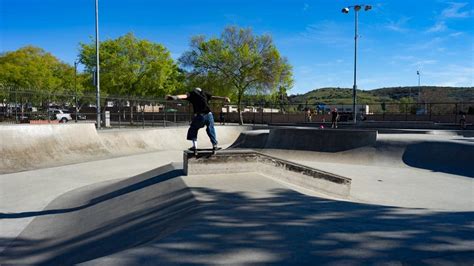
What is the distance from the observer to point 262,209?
4848mm

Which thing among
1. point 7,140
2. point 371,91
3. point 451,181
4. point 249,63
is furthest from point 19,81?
point 371,91

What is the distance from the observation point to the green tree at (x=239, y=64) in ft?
130

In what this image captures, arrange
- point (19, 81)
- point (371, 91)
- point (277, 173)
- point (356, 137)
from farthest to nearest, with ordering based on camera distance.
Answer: point (371, 91) < point (19, 81) < point (356, 137) < point (277, 173)

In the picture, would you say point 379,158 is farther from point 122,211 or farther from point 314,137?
point 122,211

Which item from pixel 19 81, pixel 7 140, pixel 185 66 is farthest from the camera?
pixel 185 66

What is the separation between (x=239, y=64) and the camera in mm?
40312

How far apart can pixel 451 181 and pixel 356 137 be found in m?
5.37

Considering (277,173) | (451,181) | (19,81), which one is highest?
(19,81)

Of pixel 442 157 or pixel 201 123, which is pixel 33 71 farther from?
pixel 442 157

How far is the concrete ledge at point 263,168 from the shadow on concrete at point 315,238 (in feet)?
9.69

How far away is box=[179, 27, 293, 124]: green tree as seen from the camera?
39750mm

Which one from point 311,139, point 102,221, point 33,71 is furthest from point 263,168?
point 33,71

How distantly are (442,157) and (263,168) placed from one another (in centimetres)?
952

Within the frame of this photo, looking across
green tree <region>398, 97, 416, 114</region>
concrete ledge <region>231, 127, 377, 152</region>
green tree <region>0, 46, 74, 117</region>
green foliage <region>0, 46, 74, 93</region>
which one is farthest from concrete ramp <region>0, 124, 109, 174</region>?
green tree <region>398, 97, 416, 114</region>
